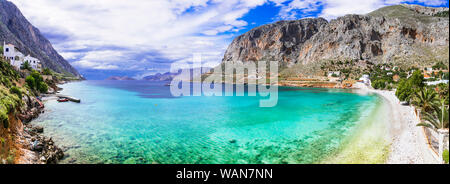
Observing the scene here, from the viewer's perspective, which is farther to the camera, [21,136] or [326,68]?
[326,68]

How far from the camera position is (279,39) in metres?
194

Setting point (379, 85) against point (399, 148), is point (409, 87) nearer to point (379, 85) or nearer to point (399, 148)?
point (399, 148)

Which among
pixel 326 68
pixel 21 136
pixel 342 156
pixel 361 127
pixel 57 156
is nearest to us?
pixel 57 156

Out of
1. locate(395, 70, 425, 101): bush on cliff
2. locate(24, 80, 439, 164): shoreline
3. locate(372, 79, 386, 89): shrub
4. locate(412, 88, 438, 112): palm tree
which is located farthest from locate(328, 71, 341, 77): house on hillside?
locate(24, 80, 439, 164): shoreline

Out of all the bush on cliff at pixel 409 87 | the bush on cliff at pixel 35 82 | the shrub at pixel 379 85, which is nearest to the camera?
the bush on cliff at pixel 409 87

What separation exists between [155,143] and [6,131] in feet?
28.5

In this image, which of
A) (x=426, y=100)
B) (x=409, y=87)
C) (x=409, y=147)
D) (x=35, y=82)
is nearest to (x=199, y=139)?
(x=409, y=147)

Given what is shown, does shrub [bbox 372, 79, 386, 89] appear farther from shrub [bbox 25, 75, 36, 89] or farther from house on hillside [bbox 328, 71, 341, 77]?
shrub [bbox 25, 75, 36, 89]

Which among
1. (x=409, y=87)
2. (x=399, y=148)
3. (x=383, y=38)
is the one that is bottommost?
(x=399, y=148)

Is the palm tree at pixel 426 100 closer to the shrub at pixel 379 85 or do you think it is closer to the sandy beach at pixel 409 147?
the sandy beach at pixel 409 147

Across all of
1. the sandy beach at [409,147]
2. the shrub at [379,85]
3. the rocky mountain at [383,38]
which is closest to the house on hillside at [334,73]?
the rocky mountain at [383,38]
